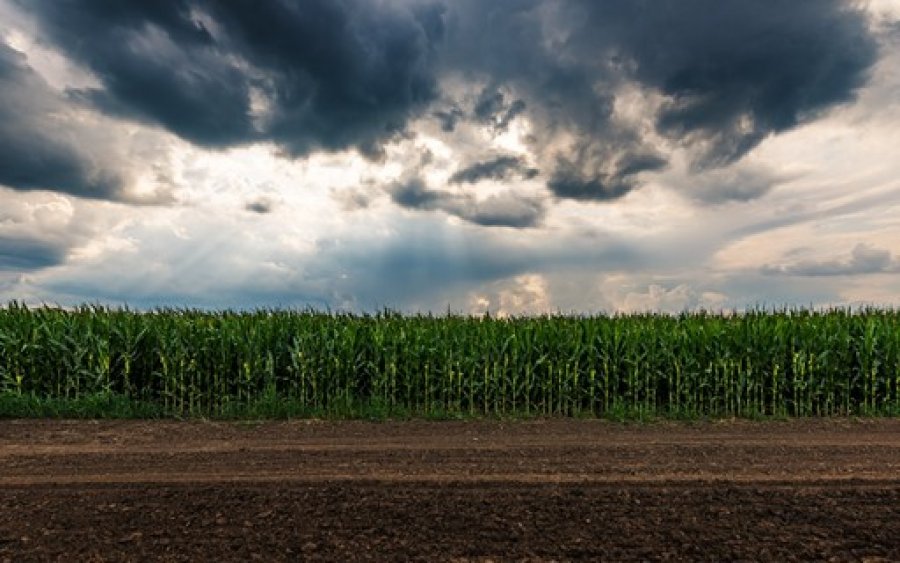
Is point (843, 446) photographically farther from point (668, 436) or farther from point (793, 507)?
point (793, 507)

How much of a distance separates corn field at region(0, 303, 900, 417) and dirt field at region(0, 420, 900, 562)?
3096 millimetres

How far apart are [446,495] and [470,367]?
7.99 metres

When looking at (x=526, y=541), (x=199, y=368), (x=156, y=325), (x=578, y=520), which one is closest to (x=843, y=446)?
(x=578, y=520)

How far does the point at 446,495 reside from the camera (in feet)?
28.1

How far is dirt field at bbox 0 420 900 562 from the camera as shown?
7004 mm

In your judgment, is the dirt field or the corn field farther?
the corn field

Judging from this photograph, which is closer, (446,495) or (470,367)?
(446,495)

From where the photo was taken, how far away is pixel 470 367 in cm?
1653

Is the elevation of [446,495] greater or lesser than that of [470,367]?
lesser

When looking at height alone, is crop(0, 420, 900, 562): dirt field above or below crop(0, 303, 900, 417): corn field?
below

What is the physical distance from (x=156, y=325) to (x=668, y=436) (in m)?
12.1

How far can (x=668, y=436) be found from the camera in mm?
12961

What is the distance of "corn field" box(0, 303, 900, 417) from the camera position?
650 inches

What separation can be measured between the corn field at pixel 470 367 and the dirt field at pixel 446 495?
3.10 meters
